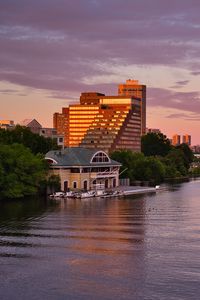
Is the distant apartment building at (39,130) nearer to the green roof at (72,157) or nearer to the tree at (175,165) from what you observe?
the tree at (175,165)

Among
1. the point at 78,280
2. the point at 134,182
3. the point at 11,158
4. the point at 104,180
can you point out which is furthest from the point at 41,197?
the point at 78,280

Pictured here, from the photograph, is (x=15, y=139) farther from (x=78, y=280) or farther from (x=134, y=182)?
(x=78, y=280)

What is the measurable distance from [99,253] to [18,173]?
→ 40.1 m

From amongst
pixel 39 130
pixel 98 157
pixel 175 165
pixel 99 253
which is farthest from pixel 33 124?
pixel 99 253

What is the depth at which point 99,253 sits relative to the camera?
4128 centimetres

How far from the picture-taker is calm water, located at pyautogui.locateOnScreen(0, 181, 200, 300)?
32250mm

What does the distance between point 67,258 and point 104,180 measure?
6192 cm

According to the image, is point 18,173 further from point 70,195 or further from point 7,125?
point 7,125

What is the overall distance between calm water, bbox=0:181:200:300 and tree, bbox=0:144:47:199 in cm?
958

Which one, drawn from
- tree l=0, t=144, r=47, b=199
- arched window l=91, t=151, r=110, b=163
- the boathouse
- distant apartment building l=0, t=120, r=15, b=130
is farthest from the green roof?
distant apartment building l=0, t=120, r=15, b=130

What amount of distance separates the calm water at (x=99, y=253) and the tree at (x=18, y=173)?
31.4 feet

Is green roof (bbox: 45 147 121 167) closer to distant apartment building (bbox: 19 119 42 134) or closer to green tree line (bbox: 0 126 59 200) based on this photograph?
green tree line (bbox: 0 126 59 200)

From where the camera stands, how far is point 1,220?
5691 cm

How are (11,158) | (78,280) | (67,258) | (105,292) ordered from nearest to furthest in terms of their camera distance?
(105,292)
(78,280)
(67,258)
(11,158)
